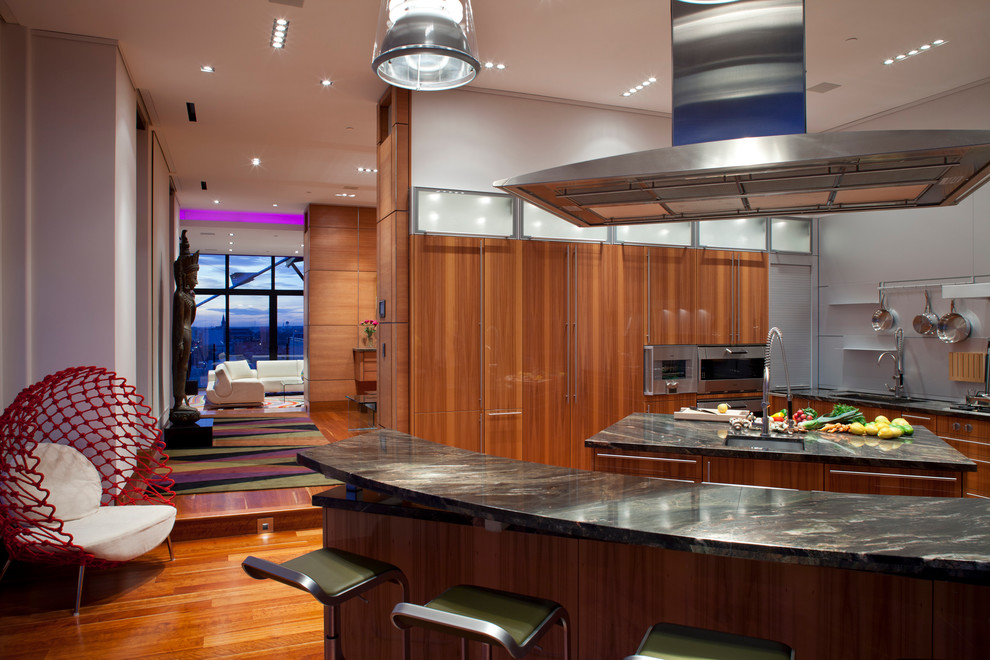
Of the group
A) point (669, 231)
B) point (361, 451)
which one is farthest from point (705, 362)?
point (361, 451)

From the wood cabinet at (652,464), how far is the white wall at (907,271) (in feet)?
9.92

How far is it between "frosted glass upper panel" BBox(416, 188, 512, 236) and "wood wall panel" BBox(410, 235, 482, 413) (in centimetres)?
9

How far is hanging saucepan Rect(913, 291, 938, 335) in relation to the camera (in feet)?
17.2

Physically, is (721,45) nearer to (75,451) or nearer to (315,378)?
(75,451)

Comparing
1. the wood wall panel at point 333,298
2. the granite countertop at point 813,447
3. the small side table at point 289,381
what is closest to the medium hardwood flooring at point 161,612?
the granite countertop at point 813,447

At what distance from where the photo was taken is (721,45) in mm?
2916

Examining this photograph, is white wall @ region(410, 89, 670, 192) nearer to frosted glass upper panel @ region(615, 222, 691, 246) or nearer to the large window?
frosted glass upper panel @ region(615, 222, 691, 246)

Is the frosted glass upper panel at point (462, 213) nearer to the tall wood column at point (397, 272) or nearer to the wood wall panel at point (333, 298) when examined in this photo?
the tall wood column at point (397, 272)

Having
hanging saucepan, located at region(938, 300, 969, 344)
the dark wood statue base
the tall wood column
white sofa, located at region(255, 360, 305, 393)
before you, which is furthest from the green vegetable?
white sofa, located at region(255, 360, 305, 393)

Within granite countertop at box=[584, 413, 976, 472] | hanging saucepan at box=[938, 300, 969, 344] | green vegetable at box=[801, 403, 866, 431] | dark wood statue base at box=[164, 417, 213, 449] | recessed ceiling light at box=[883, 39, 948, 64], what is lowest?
dark wood statue base at box=[164, 417, 213, 449]

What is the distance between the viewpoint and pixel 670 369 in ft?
18.8

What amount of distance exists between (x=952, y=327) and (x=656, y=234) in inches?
93.5

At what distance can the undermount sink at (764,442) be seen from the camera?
3375 mm

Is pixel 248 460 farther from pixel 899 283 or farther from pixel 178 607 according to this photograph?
pixel 899 283
